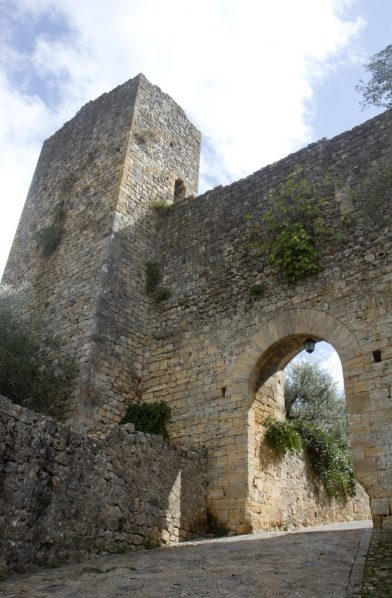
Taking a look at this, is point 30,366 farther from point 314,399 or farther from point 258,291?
point 314,399

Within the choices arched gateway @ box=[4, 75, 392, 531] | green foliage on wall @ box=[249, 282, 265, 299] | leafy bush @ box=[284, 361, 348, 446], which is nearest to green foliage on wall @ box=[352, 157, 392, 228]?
arched gateway @ box=[4, 75, 392, 531]

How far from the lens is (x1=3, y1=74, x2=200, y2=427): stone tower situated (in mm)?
11039

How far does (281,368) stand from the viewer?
10.6 meters

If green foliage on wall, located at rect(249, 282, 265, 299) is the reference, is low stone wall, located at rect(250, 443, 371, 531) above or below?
below

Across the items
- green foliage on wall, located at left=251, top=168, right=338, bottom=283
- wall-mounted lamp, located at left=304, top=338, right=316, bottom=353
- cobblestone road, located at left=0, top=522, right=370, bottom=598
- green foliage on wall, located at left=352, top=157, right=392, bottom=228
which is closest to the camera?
cobblestone road, located at left=0, top=522, right=370, bottom=598

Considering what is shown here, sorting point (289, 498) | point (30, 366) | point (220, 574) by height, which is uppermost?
point (30, 366)

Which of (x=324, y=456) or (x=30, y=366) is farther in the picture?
(x=324, y=456)

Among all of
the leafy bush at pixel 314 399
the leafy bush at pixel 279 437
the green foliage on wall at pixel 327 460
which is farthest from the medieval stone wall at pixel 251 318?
the leafy bush at pixel 314 399

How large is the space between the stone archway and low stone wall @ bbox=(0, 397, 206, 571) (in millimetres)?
947

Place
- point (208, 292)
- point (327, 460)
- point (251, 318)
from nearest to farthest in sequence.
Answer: point (251, 318), point (208, 292), point (327, 460)

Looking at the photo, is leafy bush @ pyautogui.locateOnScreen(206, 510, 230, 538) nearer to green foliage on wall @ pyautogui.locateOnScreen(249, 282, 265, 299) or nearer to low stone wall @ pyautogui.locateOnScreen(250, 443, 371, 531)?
low stone wall @ pyautogui.locateOnScreen(250, 443, 371, 531)

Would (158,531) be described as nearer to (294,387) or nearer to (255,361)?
(255,361)

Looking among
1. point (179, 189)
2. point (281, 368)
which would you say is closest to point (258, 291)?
point (281, 368)

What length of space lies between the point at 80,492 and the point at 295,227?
6.47 m
